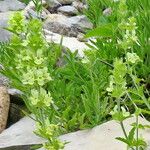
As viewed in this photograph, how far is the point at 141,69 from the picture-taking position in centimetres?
345

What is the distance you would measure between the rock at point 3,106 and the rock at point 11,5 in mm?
3363

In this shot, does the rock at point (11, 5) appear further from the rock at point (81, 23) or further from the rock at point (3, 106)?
the rock at point (3, 106)

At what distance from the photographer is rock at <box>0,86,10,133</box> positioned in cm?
366

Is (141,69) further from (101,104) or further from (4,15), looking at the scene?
(4,15)

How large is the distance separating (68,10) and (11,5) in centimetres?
83

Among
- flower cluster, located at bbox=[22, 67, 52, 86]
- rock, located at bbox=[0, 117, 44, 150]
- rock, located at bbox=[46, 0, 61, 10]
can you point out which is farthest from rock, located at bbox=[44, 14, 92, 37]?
flower cluster, located at bbox=[22, 67, 52, 86]

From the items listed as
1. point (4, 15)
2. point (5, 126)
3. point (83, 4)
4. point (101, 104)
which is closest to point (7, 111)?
point (5, 126)

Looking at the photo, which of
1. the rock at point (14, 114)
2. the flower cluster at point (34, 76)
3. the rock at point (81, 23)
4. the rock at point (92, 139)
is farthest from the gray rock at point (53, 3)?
the flower cluster at point (34, 76)

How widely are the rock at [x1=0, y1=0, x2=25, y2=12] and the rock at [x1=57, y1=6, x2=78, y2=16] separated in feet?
1.85

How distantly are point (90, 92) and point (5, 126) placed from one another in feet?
2.69

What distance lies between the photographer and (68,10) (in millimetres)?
6863

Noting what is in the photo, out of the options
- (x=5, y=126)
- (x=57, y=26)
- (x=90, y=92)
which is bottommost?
(x=5, y=126)

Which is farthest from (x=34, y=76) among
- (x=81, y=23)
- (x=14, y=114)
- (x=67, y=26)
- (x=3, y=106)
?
(x=81, y=23)

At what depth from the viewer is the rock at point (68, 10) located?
675 cm
